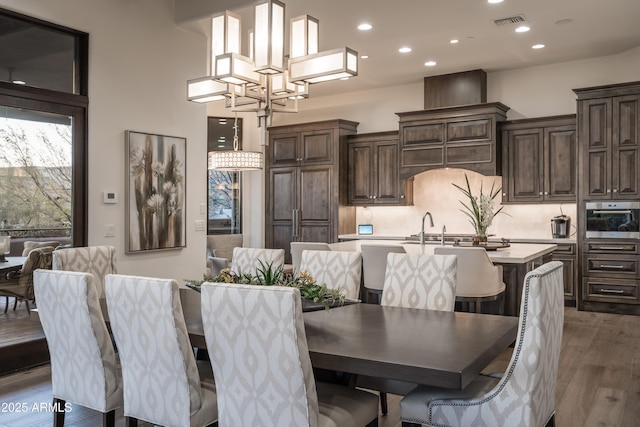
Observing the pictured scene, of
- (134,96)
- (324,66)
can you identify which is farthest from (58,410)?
(134,96)

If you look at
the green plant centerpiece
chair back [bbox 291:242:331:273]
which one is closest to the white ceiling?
chair back [bbox 291:242:331:273]

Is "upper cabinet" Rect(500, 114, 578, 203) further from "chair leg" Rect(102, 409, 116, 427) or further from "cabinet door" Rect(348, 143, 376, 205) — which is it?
"chair leg" Rect(102, 409, 116, 427)

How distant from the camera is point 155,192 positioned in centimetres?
512

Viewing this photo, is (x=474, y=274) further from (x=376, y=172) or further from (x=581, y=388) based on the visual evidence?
(x=376, y=172)

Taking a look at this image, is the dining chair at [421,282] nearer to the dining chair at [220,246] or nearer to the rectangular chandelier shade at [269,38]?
the rectangular chandelier shade at [269,38]

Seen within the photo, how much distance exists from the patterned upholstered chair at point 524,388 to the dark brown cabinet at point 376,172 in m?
5.57

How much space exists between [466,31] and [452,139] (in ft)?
5.65

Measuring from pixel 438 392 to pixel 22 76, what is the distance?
148 inches

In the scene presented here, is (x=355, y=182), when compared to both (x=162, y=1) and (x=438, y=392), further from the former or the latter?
(x=438, y=392)

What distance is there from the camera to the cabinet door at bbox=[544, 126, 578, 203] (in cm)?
648

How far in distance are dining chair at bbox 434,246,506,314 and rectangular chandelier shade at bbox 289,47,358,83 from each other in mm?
1656

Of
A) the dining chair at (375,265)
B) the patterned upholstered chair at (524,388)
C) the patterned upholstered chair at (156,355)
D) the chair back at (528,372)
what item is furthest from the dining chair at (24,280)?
the chair back at (528,372)

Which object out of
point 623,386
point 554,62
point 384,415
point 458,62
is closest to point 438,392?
point 384,415

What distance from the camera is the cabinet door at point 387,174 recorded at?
770cm
